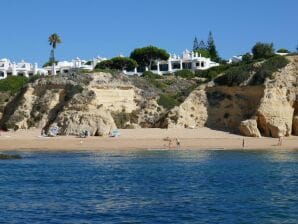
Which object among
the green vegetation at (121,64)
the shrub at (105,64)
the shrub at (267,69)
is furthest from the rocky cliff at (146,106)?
the green vegetation at (121,64)

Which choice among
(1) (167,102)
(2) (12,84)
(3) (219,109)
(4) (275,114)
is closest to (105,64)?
(2) (12,84)

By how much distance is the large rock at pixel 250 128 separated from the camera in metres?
52.2

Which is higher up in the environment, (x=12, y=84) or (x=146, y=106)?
(x=12, y=84)

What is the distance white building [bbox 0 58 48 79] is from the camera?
101500 millimetres

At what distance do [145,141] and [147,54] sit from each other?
5157cm

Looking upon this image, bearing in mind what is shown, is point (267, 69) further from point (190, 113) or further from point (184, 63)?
point (184, 63)

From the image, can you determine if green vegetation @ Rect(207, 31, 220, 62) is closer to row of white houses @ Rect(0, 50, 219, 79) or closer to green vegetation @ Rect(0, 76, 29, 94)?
row of white houses @ Rect(0, 50, 219, 79)

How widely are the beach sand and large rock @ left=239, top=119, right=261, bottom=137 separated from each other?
71cm

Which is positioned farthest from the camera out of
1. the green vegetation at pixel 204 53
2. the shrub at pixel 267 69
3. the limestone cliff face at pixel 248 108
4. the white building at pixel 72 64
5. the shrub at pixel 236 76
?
the green vegetation at pixel 204 53

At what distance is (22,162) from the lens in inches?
1468

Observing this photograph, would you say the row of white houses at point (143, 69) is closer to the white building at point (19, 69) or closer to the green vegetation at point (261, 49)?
the white building at point (19, 69)

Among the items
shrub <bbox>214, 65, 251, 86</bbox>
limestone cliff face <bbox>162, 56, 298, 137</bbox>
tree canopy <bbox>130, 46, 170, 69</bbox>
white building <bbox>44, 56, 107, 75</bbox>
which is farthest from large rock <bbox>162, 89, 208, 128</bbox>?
white building <bbox>44, 56, 107, 75</bbox>

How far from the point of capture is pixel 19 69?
103 metres

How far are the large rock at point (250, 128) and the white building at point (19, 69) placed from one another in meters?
54.0
